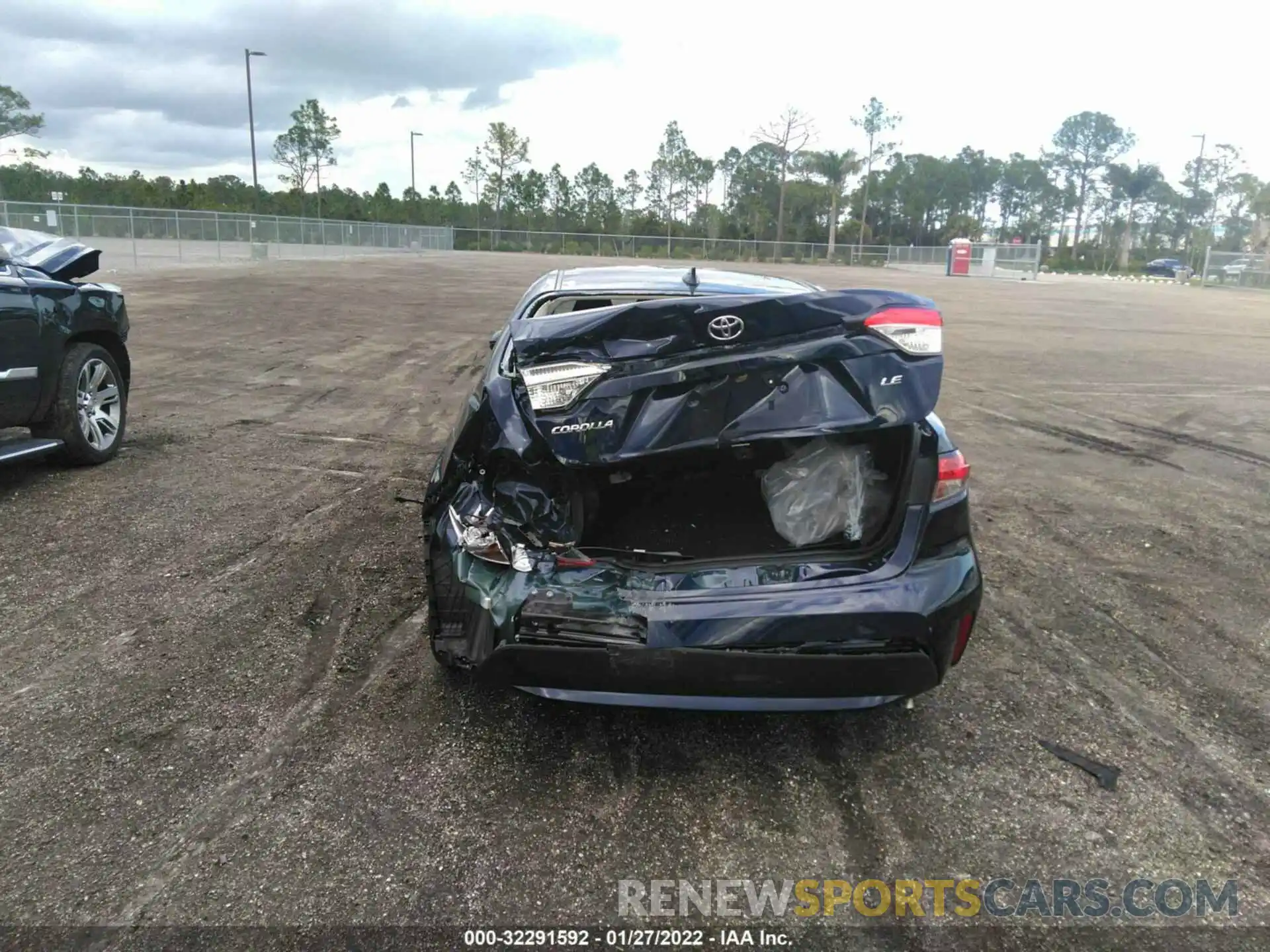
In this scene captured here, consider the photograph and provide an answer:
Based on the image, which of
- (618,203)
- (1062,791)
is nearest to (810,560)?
(1062,791)

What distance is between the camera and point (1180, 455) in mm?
7453

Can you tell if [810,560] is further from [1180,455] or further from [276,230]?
[276,230]

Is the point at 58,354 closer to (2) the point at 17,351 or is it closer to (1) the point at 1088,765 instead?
(2) the point at 17,351

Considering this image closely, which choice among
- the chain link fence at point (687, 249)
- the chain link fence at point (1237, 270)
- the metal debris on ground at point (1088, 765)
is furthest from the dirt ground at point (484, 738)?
the chain link fence at point (687, 249)

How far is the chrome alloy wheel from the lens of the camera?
6.02m

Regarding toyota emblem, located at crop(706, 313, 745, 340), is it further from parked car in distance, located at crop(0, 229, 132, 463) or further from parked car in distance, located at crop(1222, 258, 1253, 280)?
parked car in distance, located at crop(1222, 258, 1253, 280)

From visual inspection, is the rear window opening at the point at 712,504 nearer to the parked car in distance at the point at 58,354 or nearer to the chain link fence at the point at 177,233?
the parked car in distance at the point at 58,354

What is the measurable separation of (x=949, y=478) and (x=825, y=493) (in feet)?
1.46

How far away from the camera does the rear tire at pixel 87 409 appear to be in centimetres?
580

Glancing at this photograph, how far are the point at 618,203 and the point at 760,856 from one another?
95663 millimetres

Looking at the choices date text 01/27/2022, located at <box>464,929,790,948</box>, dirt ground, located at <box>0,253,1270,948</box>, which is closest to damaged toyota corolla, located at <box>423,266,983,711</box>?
dirt ground, located at <box>0,253,1270,948</box>

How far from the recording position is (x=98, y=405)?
6207mm

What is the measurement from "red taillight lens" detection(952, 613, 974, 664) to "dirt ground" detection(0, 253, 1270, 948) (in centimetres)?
38

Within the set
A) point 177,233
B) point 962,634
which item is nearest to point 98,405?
point 962,634
